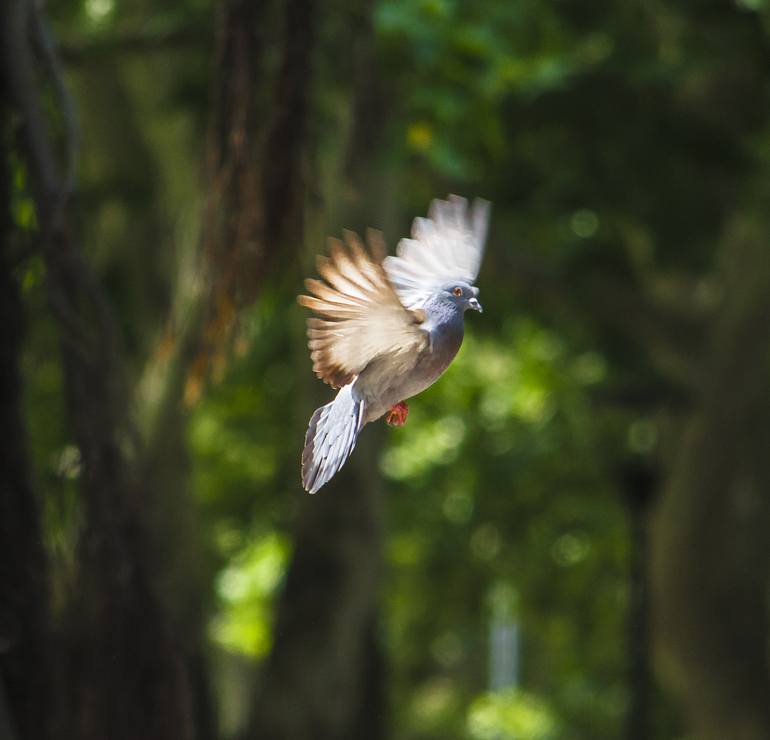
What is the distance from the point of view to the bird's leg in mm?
1335

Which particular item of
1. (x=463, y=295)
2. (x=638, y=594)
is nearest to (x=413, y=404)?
(x=638, y=594)

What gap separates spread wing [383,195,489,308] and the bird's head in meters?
0.03

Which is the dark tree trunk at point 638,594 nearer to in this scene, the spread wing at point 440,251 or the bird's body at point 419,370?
the spread wing at point 440,251

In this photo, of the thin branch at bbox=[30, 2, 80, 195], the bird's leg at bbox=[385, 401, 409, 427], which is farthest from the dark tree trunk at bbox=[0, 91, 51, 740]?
the bird's leg at bbox=[385, 401, 409, 427]

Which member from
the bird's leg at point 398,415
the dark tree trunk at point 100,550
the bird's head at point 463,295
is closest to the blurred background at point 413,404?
the dark tree trunk at point 100,550

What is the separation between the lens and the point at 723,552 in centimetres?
1197

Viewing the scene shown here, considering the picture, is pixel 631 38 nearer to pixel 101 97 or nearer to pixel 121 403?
pixel 101 97

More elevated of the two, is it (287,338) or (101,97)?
(101,97)

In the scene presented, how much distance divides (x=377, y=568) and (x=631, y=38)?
11.2ft

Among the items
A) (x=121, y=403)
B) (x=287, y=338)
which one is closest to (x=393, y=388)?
(x=121, y=403)

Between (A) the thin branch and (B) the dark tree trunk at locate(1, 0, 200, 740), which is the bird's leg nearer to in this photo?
(B) the dark tree trunk at locate(1, 0, 200, 740)

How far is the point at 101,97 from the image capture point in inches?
448

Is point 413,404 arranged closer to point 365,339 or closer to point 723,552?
point 723,552

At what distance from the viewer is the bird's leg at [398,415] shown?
4.38ft
